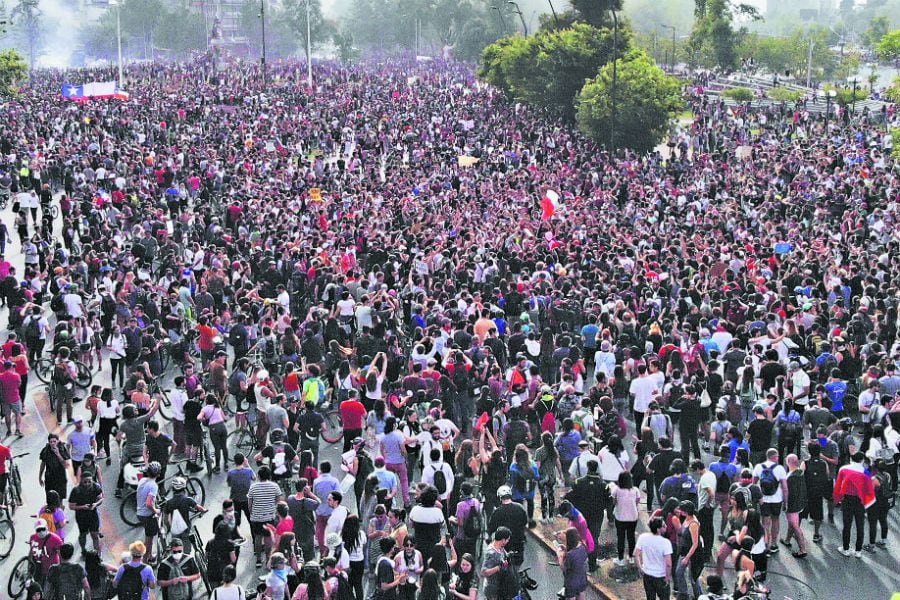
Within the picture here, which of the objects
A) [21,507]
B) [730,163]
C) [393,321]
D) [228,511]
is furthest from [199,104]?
[228,511]

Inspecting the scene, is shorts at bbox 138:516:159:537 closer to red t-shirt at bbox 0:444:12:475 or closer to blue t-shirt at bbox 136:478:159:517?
blue t-shirt at bbox 136:478:159:517

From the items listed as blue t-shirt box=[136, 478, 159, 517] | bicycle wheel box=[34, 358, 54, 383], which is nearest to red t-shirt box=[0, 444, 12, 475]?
blue t-shirt box=[136, 478, 159, 517]

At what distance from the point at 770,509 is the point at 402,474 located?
421 centimetres

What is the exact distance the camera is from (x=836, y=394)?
16.4m

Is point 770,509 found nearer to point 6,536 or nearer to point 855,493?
point 855,493

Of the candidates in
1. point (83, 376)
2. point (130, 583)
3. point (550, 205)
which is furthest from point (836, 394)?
point (550, 205)

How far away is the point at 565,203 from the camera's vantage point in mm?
33750

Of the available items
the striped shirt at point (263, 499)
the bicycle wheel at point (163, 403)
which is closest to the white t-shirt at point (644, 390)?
the striped shirt at point (263, 499)

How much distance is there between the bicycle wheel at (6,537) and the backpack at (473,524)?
5.45 meters

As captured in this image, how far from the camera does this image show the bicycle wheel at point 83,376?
19.6 m

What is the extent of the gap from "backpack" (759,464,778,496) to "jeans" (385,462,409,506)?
400cm

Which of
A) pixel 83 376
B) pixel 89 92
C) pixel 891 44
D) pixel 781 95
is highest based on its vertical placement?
pixel 891 44

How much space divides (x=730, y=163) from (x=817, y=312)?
2260 centimetres

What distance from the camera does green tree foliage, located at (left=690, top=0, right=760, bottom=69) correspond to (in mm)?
83125
